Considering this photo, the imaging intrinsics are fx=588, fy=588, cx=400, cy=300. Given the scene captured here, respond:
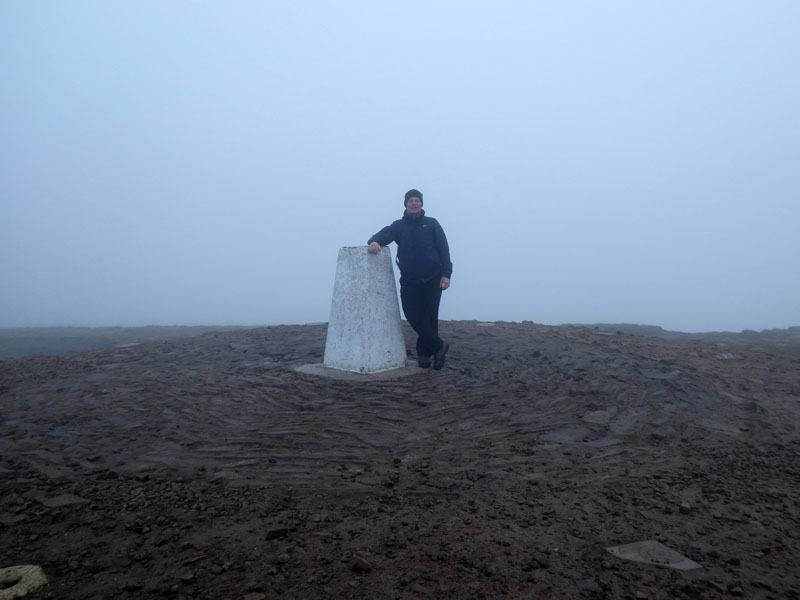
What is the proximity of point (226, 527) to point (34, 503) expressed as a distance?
131 cm

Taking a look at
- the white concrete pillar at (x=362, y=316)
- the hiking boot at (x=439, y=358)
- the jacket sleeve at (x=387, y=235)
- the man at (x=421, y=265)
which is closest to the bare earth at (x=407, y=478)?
the hiking boot at (x=439, y=358)

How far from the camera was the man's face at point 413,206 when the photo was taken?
6.77m

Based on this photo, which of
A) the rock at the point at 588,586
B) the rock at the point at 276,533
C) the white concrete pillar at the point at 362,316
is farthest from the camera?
the white concrete pillar at the point at 362,316

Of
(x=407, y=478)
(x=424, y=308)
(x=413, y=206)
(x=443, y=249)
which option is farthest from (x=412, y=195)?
(x=407, y=478)

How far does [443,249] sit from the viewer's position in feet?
22.4

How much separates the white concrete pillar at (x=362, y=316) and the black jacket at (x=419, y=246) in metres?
0.19

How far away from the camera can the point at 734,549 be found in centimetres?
304

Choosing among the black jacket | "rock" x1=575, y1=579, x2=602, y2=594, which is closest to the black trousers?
the black jacket

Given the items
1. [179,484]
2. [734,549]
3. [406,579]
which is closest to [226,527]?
[179,484]

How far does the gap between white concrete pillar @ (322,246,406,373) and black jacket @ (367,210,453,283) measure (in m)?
0.19

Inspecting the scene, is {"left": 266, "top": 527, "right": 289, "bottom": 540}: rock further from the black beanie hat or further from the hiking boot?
the black beanie hat

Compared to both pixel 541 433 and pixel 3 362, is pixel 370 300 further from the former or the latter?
pixel 3 362

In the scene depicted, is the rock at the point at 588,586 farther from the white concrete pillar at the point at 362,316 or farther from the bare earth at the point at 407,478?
the white concrete pillar at the point at 362,316

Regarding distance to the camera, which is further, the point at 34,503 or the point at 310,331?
the point at 310,331
